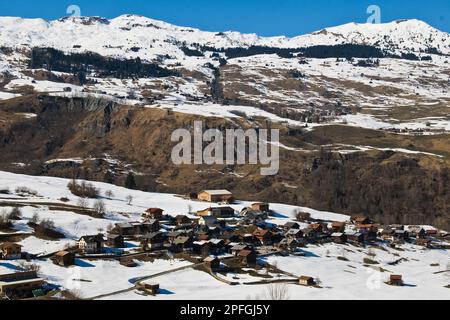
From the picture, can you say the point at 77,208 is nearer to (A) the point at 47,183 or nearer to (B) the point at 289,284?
(A) the point at 47,183

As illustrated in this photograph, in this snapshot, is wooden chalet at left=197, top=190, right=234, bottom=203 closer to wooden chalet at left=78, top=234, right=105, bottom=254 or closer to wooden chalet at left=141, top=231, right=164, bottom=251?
wooden chalet at left=141, top=231, right=164, bottom=251

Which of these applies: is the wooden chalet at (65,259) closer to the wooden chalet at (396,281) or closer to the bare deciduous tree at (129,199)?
the wooden chalet at (396,281)

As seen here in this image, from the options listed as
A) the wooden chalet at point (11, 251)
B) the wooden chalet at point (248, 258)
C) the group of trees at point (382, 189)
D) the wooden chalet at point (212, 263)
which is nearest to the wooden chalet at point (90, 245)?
the wooden chalet at point (11, 251)

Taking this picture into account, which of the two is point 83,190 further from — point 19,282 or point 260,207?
point 19,282

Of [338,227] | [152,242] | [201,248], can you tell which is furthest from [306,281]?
[338,227]

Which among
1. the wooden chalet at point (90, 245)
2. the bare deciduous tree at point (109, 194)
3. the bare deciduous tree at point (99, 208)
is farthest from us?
the bare deciduous tree at point (109, 194)

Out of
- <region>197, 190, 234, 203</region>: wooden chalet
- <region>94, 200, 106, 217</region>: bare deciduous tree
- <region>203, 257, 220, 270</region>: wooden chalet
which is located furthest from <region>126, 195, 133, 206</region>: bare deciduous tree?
<region>203, 257, 220, 270</region>: wooden chalet

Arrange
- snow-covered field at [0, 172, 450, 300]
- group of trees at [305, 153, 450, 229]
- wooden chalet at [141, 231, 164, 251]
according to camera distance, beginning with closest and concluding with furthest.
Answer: snow-covered field at [0, 172, 450, 300] → wooden chalet at [141, 231, 164, 251] → group of trees at [305, 153, 450, 229]

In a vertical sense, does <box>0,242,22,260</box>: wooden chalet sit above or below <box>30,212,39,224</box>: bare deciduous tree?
below
